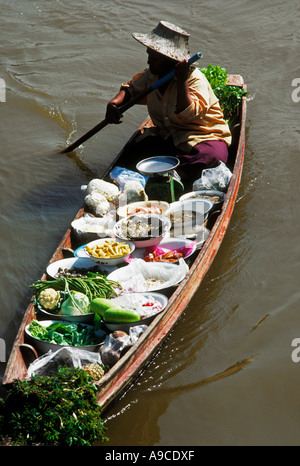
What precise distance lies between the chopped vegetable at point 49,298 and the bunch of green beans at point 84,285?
0.25ft

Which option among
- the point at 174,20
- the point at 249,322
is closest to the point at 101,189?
the point at 249,322

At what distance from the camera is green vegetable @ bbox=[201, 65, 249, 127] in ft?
20.5

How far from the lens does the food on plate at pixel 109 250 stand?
4.02m

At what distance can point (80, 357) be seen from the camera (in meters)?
3.26

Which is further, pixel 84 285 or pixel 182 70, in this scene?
pixel 182 70

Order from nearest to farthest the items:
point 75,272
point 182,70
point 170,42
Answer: point 75,272 → point 182,70 → point 170,42

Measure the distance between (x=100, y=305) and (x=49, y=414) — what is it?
34.0 inches

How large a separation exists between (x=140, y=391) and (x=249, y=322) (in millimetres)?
1124

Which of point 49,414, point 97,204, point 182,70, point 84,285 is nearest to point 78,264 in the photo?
point 84,285

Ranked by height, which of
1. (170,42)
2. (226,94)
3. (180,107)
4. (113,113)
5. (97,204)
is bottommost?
(97,204)

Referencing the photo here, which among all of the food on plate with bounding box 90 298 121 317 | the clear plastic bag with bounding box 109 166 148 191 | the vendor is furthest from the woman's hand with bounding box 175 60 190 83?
the food on plate with bounding box 90 298 121 317

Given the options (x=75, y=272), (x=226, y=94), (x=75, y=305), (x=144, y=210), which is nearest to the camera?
(x=75, y=305)

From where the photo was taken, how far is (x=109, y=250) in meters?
4.05

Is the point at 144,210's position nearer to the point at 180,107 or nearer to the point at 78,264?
the point at 78,264
